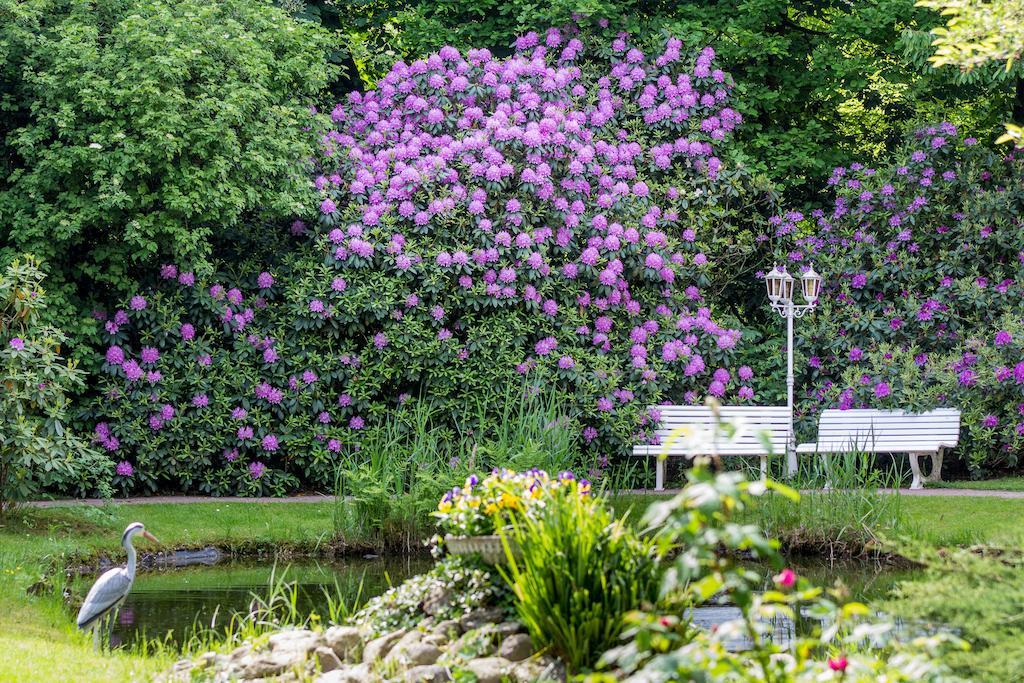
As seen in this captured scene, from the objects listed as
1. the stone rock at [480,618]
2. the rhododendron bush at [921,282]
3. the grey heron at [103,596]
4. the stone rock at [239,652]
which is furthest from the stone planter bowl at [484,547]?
the rhododendron bush at [921,282]

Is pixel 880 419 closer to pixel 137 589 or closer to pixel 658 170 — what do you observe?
pixel 658 170

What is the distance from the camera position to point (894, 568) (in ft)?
27.6

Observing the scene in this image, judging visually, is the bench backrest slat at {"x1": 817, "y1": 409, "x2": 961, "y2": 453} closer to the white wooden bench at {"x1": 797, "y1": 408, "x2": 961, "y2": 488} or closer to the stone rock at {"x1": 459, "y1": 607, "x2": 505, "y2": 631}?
the white wooden bench at {"x1": 797, "y1": 408, "x2": 961, "y2": 488}

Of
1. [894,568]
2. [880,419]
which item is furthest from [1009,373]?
[894,568]

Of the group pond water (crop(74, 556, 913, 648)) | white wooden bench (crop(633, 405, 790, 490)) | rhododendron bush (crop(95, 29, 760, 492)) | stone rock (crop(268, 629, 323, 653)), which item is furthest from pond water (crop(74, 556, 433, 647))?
white wooden bench (crop(633, 405, 790, 490))

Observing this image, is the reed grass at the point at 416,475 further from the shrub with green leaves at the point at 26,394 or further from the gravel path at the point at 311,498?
the shrub with green leaves at the point at 26,394

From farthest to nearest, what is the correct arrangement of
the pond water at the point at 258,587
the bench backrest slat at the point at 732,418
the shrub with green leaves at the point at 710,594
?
the bench backrest slat at the point at 732,418, the pond water at the point at 258,587, the shrub with green leaves at the point at 710,594

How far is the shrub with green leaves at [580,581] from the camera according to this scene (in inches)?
190

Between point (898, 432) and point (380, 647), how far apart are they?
7540 mm

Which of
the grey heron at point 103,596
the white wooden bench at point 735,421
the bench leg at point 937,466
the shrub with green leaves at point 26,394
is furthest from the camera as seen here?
the bench leg at point 937,466

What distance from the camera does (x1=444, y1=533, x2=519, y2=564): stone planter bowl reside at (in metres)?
5.41

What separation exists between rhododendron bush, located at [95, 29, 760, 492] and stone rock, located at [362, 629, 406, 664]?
19.4 ft

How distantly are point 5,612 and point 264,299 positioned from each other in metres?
5.44

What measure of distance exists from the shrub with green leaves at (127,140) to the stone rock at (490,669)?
6.59m
